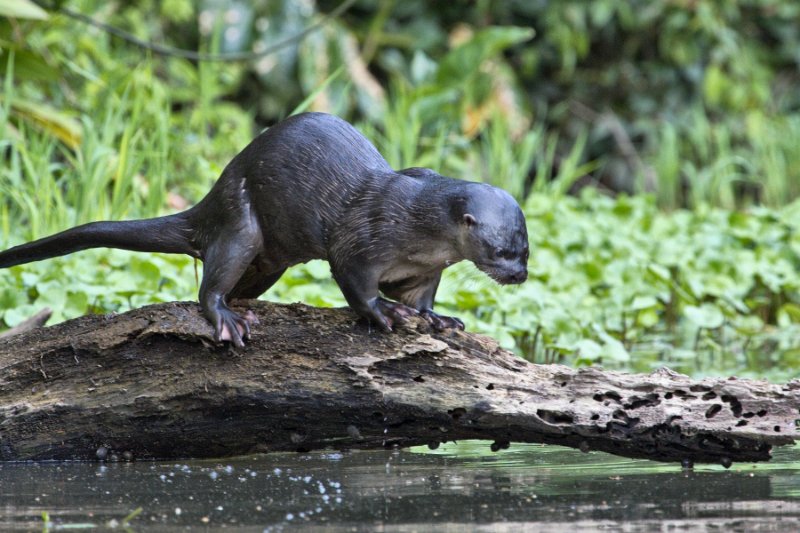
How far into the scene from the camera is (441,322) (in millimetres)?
3252

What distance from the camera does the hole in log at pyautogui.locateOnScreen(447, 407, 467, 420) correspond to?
3.08 m

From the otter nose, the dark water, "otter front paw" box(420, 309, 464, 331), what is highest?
the otter nose

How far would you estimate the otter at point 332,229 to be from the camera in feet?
10.4

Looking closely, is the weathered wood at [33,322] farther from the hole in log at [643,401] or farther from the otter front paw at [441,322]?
the hole in log at [643,401]

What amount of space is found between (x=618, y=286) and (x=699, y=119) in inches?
174

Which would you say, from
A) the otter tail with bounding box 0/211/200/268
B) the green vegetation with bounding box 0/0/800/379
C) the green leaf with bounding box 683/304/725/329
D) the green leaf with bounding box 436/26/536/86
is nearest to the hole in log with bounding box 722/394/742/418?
the green vegetation with bounding box 0/0/800/379

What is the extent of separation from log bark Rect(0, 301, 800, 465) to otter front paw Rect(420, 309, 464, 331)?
3cm

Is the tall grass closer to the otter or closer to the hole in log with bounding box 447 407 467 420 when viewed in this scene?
the otter

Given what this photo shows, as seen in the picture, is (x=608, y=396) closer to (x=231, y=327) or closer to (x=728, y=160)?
(x=231, y=327)

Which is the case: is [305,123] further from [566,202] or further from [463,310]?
[566,202]

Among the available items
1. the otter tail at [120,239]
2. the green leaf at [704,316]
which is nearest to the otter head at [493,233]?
the otter tail at [120,239]

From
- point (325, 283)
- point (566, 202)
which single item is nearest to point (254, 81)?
point (566, 202)

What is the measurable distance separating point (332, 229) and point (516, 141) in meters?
6.49

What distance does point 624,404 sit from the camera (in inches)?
118
